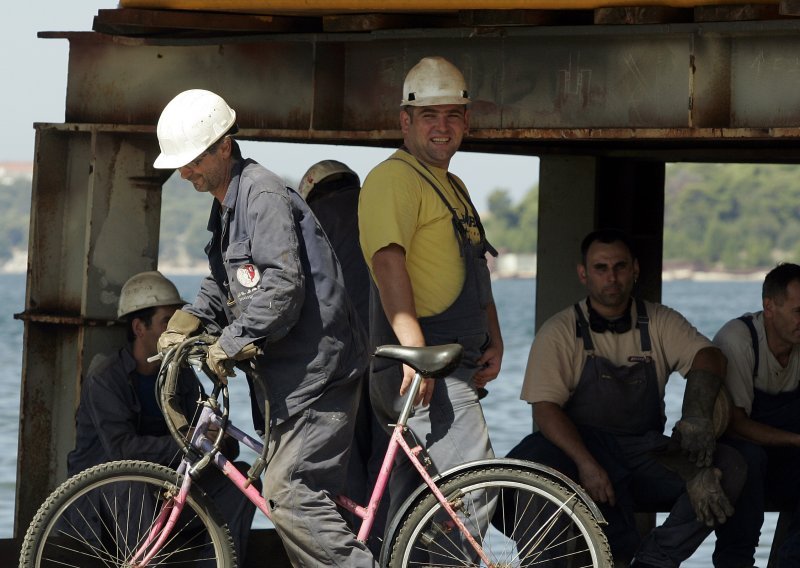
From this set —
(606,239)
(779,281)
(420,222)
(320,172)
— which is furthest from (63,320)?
(779,281)

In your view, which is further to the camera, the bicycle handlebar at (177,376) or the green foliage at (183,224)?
the green foliage at (183,224)

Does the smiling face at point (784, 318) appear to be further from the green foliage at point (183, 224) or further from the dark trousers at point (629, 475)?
the green foliage at point (183, 224)

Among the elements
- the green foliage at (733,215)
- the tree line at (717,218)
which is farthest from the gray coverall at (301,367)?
the green foliage at (733,215)

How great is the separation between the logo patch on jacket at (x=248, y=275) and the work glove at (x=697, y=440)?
2304 mm

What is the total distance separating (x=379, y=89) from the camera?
785cm

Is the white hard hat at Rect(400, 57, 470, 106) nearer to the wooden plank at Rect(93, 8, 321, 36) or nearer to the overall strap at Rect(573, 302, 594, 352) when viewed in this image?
the overall strap at Rect(573, 302, 594, 352)

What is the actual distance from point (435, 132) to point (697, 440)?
76.0 inches

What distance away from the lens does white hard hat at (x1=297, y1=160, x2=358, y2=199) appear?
7.91 m

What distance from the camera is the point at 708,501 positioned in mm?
7102

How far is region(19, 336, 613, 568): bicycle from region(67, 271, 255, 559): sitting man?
0.63 meters

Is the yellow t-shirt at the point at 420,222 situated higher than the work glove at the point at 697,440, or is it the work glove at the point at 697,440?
the yellow t-shirt at the point at 420,222

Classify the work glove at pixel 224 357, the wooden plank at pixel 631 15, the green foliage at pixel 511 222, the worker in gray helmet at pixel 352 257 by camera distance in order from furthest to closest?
the green foliage at pixel 511 222, the worker in gray helmet at pixel 352 257, the wooden plank at pixel 631 15, the work glove at pixel 224 357

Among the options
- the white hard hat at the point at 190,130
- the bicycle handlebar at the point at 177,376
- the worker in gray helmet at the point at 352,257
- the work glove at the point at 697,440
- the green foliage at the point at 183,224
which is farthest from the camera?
the green foliage at the point at 183,224

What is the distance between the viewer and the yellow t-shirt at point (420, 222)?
6.15m
